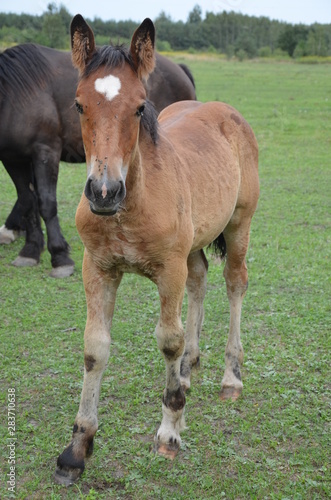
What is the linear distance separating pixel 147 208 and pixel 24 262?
405 cm

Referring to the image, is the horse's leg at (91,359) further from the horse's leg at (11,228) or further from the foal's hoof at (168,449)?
the horse's leg at (11,228)

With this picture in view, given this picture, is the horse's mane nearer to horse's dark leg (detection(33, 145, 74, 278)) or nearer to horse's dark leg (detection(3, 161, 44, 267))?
horse's dark leg (detection(33, 145, 74, 278))

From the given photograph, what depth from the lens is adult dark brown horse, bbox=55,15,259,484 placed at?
271 centimetres

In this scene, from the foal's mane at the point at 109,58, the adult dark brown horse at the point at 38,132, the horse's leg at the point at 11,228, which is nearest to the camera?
the foal's mane at the point at 109,58

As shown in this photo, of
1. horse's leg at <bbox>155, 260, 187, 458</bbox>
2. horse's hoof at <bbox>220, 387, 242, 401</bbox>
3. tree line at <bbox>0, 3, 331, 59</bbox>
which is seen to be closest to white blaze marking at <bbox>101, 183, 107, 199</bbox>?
horse's leg at <bbox>155, 260, 187, 458</bbox>

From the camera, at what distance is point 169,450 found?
11.3 feet

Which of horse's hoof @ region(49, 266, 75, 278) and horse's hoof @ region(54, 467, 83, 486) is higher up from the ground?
horse's hoof @ region(54, 467, 83, 486)

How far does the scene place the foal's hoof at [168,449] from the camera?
11.2 ft

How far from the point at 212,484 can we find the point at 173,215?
149 cm

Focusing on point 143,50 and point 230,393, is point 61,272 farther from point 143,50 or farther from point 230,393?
point 143,50

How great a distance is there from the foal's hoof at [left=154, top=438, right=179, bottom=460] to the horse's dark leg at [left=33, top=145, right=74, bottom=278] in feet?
10.8

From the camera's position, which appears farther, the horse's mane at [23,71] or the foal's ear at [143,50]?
the horse's mane at [23,71]

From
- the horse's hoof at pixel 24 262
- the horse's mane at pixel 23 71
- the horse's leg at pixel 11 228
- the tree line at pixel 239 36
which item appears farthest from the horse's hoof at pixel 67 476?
the tree line at pixel 239 36

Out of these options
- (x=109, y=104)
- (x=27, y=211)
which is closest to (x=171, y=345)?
(x=109, y=104)
